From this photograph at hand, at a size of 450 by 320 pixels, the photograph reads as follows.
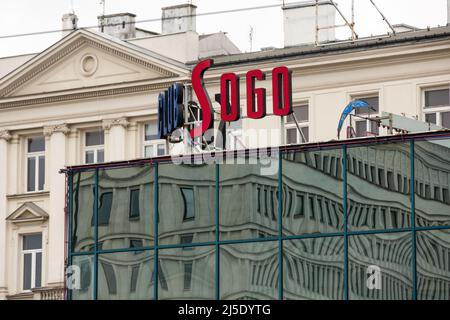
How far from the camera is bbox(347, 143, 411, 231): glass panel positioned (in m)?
58.9

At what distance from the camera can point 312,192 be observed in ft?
200

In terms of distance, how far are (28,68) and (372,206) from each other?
28.7 m

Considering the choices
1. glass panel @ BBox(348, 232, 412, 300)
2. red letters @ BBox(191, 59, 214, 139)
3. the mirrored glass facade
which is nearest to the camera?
glass panel @ BBox(348, 232, 412, 300)

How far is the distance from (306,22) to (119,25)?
30.3ft

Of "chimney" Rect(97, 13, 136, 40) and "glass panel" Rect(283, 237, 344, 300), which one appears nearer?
"glass panel" Rect(283, 237, 344, 300)

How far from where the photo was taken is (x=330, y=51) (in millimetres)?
78500

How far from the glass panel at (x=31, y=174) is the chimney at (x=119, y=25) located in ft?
19.8

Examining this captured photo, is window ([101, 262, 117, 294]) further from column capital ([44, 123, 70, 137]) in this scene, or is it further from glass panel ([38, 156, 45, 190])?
glass panel ([38, 156, 45, 190])

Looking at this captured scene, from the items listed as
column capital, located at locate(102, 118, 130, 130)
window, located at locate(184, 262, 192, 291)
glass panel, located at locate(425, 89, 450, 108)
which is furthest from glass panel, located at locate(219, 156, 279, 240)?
column capital, located at locate(102, 118, 130, 130)

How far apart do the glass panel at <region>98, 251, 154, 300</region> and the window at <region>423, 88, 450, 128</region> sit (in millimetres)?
15894

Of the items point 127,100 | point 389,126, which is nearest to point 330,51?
point 127,100

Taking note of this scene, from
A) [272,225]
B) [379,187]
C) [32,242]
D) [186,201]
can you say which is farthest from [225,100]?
[32,242]

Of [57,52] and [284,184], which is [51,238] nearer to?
[57,52]

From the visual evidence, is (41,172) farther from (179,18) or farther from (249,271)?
(249,271)
